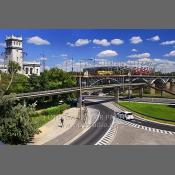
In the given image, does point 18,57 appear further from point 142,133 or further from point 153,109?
point 142,133

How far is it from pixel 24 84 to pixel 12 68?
4283mm

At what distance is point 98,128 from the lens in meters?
39.6

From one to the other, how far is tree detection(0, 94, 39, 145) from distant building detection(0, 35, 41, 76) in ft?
34.4

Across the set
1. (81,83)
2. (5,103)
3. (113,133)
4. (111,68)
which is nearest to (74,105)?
(81,83)

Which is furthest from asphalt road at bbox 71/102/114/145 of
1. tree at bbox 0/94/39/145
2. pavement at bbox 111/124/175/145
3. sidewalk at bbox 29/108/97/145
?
tree at bbox 0/94/39/145

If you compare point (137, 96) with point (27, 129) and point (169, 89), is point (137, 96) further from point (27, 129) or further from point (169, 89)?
point (27, 129)

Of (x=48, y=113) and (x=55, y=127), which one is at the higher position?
(x=48, y=113)

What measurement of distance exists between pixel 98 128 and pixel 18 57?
55.6ft

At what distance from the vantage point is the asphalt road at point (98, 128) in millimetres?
34625

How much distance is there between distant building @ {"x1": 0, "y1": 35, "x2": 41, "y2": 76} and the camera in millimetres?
43522

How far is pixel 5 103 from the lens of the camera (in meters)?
34.8

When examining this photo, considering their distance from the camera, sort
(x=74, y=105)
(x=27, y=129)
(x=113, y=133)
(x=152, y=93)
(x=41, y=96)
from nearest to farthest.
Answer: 1. (x=27, y=129)
2. (x=113, y=133)
3. (x=41, y=96)
4. (x=74, y=105)
5. (x=152, y=93)

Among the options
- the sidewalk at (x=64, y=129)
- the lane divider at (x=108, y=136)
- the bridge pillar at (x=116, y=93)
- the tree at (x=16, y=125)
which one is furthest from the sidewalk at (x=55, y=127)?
the bridge pillar at (x=116, y=93)

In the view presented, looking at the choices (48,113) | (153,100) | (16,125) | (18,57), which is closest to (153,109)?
(153,100)
